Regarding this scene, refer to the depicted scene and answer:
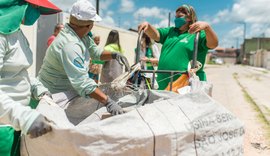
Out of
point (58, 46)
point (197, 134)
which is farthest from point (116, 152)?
point (58, 46)

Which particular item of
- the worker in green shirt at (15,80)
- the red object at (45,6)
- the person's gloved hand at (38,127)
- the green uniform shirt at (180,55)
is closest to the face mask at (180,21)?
the green uniform shirt at (180,55)

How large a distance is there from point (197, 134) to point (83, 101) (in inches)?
39.3

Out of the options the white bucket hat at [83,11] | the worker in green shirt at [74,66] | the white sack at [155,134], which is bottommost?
the white sack at [155,134]

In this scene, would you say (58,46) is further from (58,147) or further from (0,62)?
(58,147)

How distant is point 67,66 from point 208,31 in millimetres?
1334

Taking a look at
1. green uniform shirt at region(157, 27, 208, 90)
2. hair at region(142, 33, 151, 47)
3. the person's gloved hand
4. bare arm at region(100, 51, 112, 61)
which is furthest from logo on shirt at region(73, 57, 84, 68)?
hair at region(142, 33, 151, 47)

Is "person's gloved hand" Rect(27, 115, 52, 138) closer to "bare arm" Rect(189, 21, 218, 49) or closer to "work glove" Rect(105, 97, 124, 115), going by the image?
"work glove" Rect(105, 97, 124, 115)

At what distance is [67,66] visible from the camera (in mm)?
2258

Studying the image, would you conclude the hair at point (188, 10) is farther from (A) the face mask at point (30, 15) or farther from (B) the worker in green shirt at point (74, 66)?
(A) the face mask at point (30, 15)

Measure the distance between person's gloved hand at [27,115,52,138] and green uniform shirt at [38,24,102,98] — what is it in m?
0.52

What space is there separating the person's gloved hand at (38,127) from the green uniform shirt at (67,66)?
1.69ft

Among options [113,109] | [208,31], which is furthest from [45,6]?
[208,31]

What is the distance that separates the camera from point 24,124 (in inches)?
68.4

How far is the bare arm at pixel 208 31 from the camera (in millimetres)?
2894
